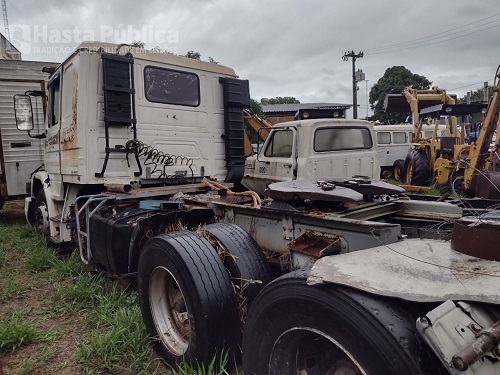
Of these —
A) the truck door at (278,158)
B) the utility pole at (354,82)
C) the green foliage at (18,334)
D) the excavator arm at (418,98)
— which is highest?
the utility pole at (354,82)

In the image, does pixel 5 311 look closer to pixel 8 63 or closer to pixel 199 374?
pixel 199 374

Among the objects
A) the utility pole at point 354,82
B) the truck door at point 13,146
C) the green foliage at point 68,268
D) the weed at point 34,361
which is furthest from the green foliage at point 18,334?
the utility pole at point 354,82

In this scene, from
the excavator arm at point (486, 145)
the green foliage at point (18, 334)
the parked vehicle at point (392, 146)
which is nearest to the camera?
the green foliage at point (18, 334)

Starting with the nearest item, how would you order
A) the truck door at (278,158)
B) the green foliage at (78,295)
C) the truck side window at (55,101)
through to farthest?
the green foliage at (78,295) → the truck side window at (55,101) → the truck door at (278,158)

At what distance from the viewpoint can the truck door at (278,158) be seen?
6.34 meters

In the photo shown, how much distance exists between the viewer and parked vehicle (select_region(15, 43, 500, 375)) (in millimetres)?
1499

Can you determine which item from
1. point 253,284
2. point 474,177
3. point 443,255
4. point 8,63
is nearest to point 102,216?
point 253,284

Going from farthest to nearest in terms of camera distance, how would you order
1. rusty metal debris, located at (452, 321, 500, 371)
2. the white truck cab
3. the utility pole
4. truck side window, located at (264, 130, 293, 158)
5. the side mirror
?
the utility pole, truck side window, located at (264, 130, 293, 158), the white truck cab, the side mirror, rusty metal debris, located at (452, 321, 500, 371)

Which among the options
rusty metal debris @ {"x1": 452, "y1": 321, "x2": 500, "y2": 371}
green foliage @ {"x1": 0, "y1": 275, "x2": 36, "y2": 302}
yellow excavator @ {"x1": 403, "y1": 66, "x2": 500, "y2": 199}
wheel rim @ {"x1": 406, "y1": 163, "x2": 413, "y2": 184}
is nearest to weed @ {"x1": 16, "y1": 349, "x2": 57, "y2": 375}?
green foliage @ {"x1": 0, "y1": 275, "x2": 36, "y2": 302}

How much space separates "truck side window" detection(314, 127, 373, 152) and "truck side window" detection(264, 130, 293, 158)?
458 mm

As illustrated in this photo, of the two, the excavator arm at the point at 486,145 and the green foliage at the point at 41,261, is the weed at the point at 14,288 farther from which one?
the excavator arm at the point at 486,145

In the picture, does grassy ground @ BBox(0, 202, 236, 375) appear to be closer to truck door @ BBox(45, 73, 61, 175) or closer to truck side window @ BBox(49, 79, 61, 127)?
truck door @ BBox(45, 73, 61, 175)

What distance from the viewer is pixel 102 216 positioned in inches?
159

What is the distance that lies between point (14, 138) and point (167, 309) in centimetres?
666
